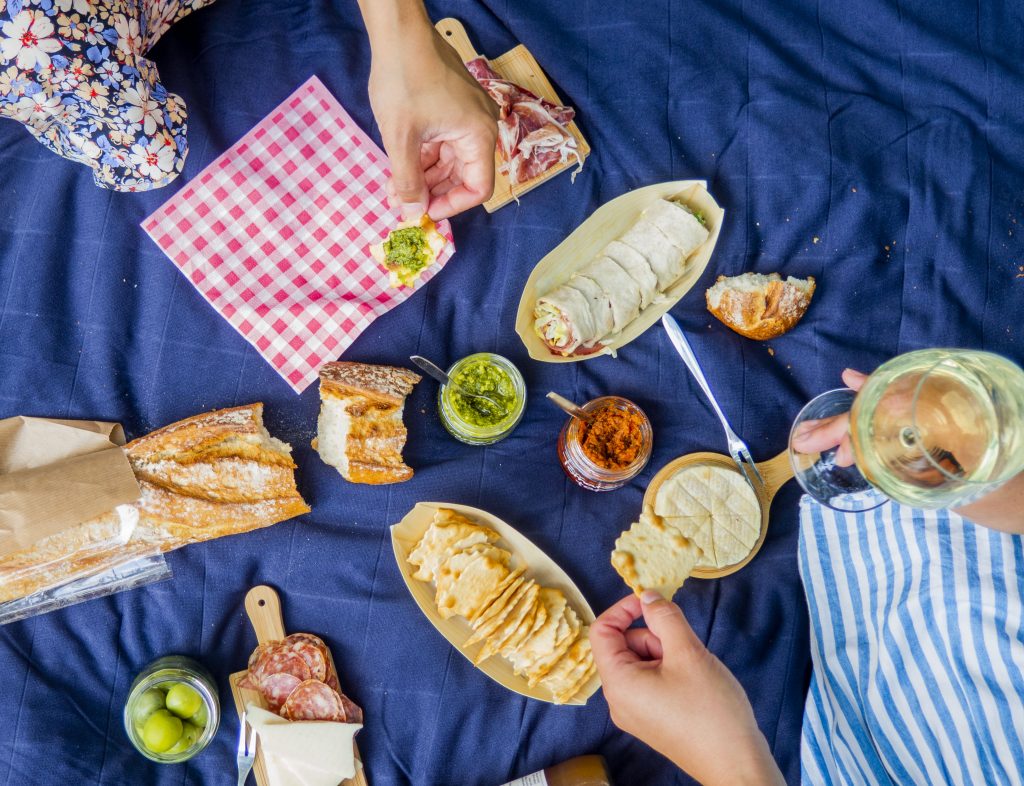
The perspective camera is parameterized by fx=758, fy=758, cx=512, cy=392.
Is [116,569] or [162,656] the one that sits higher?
[116,569]

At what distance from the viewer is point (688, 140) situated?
201 centimetres

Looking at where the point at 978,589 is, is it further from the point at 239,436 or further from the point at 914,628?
the point at 239,436

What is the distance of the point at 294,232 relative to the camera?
197cm

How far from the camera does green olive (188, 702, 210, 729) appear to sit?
5.76 ft

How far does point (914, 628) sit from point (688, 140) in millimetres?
1296

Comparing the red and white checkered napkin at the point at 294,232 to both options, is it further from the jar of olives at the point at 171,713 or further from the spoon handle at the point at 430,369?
the jar of olives at the point at 171,713

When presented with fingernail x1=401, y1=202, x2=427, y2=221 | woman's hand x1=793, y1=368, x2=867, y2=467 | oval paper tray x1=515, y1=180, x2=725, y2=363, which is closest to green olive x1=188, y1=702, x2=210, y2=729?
oval paper tray x1=515, y1=180, x2=725, y2=363

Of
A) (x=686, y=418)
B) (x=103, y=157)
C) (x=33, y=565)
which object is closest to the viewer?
Answer: (x=33, y=565)

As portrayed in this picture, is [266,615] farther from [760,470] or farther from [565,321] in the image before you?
[760,470]

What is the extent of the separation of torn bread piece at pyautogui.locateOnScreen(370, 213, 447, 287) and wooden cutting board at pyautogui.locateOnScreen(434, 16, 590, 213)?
6.9 inches

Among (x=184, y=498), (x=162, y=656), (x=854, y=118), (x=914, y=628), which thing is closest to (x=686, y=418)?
(x=914, y=628)

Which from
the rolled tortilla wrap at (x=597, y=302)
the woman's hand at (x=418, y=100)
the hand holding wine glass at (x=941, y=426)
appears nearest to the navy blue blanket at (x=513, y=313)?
the rolled tortilla wrap at (x=597, y=302)

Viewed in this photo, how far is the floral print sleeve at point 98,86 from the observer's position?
1605 mm

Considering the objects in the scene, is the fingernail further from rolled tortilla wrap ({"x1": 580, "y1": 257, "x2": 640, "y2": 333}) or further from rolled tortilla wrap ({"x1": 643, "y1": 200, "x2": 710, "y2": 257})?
rolled tortilla wrap ({"x1": 643, "y1": 200, "x2": 710, "y2": 257})
